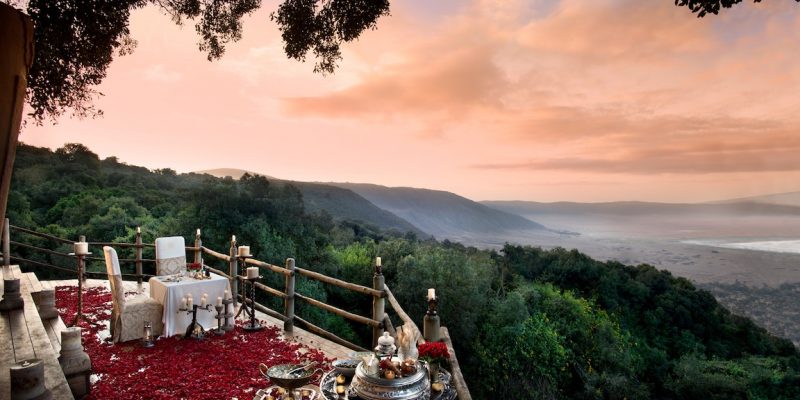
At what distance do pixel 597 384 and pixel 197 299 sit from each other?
68.2ft

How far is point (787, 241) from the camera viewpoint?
44969 millimetres

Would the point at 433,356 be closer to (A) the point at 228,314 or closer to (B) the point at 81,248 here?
(A) the point at 228,314

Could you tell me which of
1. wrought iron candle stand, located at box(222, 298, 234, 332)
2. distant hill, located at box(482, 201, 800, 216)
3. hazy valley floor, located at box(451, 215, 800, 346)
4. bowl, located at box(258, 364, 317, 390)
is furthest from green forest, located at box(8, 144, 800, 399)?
distant hill, located at box(482, 201, 800, 216)

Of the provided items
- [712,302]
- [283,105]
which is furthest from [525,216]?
[283,105]

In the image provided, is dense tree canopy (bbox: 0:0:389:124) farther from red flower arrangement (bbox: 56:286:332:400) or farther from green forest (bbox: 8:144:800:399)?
green forest (bbox: 8:144:800:399)

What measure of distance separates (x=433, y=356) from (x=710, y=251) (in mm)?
50050

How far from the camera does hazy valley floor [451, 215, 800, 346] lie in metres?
32.4

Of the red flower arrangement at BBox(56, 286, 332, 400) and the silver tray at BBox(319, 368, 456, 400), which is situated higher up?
the silver tray at BBox(319, 368, 456, 400)

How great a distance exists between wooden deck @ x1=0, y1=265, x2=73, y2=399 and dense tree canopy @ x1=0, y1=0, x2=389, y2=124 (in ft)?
7.93

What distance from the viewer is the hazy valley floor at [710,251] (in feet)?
106

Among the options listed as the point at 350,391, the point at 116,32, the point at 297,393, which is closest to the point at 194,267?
the point at 116,32

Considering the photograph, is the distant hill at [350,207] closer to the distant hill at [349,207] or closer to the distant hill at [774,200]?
the distant hill at [349,207]

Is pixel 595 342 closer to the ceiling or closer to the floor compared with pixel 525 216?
closer to the floor

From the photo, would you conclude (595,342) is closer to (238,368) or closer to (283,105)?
(283,105)
